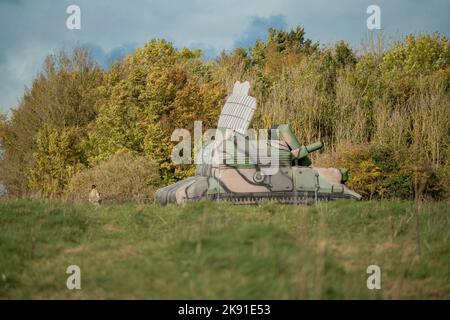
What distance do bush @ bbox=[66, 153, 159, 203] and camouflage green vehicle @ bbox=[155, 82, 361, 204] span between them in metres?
11.4

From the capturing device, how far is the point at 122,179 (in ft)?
93.0

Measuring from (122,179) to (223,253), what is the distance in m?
21.5

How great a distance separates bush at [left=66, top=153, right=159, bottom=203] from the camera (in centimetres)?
2805

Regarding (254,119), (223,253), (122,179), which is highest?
(254,119)

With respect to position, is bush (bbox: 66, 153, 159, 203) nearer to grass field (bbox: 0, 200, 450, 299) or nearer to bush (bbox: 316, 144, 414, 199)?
bush (bbox: 316, 144, 414, 199)

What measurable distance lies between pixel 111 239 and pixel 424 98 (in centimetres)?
2688

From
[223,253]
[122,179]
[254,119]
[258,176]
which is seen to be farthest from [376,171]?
[223,253]

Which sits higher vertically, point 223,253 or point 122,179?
point 122,179

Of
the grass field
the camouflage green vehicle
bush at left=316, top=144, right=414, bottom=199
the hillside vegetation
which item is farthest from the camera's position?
the hillside vegetation

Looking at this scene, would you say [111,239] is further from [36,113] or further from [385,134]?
[36,113]

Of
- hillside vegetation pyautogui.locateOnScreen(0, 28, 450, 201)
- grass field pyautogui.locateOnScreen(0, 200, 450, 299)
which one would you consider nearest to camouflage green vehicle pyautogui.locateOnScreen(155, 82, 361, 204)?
grass field pyautogui.locateOnScreen(0, 200, 450, 299)

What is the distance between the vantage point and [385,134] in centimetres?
3047

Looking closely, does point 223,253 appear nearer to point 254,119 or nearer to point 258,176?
point 258,176

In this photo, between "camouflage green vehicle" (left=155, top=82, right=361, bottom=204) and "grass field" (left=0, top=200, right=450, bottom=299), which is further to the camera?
"camouflage green vehicle" (left=155, top=82, right=361, bottom=204)
